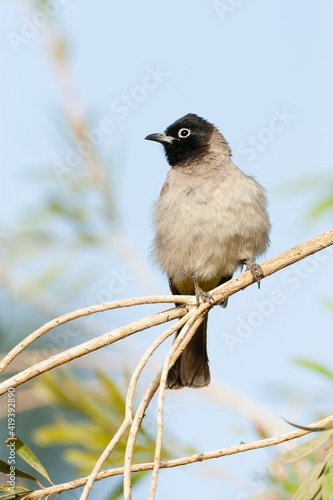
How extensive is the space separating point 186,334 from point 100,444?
0.85 meters

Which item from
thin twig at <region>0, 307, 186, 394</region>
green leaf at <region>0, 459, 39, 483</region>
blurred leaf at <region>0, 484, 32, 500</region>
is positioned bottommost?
blurred leaf at <region>0, 484, 32, 500</region>

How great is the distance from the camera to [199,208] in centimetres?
380

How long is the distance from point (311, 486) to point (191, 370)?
7.79 ft

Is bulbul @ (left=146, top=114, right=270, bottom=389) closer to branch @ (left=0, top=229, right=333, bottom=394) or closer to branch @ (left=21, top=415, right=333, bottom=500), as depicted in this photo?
branch @ (left=0, top=229, right=333, bottom=394)

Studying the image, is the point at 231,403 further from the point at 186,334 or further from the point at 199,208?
the point at 199,208

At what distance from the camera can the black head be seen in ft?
15.1

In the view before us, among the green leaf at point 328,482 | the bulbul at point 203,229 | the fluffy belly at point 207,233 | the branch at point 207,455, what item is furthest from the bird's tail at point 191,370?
the green leaf at point 328,482

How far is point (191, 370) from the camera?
157 inches

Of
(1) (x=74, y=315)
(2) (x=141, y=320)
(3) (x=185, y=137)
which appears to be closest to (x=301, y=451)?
(2) (x=141, y=320)

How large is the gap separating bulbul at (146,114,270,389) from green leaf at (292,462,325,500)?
2.03 meters

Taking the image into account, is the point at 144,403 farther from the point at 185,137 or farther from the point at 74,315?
the point at 185,137

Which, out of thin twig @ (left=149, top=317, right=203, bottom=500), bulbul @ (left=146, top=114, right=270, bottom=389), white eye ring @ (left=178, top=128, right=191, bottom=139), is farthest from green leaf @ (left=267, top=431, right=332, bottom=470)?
white eye ring @ (left=178, top=128, right=191, bottom=139)

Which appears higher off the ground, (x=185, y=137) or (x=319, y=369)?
(x=185, y=137)

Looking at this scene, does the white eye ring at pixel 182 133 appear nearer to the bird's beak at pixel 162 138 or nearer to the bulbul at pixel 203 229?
the bird's beak at pixel 162 138
